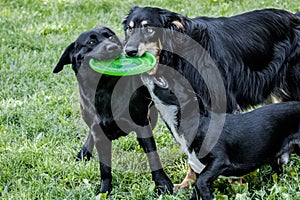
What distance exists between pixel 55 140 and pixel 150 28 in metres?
1.67

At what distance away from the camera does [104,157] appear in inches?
194

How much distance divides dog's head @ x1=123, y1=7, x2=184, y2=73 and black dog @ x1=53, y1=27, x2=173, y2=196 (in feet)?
0.56

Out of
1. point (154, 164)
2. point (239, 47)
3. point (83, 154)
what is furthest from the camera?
point (83, 154)

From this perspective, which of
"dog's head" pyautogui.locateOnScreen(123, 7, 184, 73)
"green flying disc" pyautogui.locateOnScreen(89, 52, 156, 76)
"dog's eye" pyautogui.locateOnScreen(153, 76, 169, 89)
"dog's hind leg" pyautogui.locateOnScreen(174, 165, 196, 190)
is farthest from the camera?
"dog's hind leg" pyautogui.locateOnScreen(174, 165, 196, 190)

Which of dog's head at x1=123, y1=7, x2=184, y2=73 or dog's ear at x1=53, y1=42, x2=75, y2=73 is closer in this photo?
dog's head at x1=123, y1=7, x2=184, y2=73

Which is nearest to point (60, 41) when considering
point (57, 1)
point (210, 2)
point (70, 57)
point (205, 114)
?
point (57, 1)

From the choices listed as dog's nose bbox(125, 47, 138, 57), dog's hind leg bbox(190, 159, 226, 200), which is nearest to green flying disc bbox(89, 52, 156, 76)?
dog's nose bbox(125, 47, 138, 57)

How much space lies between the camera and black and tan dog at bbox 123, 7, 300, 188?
4.94 metres

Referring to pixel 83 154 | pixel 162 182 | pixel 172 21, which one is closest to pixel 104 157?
pixel 162 182

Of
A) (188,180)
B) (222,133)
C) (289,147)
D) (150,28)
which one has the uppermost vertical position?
(150,28)

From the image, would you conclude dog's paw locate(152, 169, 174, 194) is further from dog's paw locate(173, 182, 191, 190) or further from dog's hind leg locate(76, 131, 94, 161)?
dog's hind leg locate(76, 131, 94, 161)

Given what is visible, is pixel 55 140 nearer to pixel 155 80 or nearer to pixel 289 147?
pixel 155 80

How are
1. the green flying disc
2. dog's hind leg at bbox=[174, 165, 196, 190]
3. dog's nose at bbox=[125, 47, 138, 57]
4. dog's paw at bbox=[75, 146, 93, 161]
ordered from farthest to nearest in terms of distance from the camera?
dog's paw at bbox=[75, 146, 93, 161] → dog's hind leg at bbox=[174, 165, 196, 190] → dog's nose at bbox=[125, 47, 138, 57] → the green flying disc

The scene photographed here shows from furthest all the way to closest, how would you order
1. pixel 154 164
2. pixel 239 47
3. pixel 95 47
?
pixel 239 47
pixel 154 164
pixel 95 47
